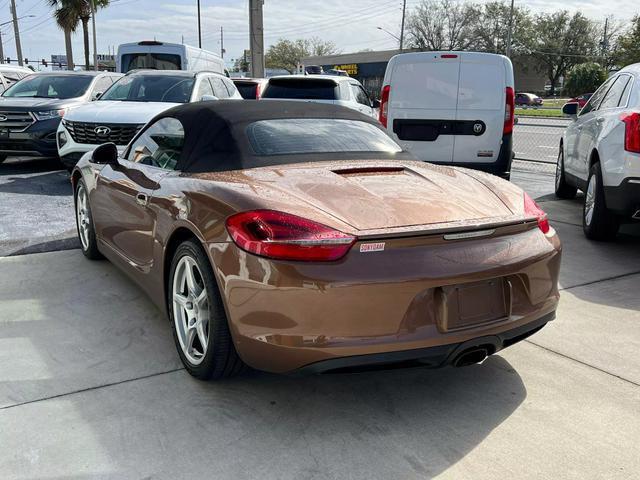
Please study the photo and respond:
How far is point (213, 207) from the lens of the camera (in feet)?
9.93

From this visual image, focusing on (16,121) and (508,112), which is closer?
(508,112)

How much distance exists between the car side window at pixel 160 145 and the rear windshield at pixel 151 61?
41.6 ft

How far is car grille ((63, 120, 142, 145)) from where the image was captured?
8.66 m

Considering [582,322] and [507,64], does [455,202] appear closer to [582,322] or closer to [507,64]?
[582,322]

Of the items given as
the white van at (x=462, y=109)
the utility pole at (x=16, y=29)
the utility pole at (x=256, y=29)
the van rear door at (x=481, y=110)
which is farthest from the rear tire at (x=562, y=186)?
the utility pole at (x=16, y=29)

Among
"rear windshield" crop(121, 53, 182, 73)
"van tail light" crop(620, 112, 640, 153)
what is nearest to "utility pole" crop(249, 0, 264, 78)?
"rear windshield" crop(121, 53, 182, 73)

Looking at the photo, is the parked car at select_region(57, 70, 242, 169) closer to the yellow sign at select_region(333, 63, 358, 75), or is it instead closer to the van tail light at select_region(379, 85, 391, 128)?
the van tail light at select_region(379, 85, 391, 128)

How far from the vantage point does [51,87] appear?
1193cm

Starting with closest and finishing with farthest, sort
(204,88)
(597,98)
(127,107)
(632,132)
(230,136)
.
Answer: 1. (230,136)
2. (632,132)
3. (597,98)
4. (127,107)
5. (204,88)

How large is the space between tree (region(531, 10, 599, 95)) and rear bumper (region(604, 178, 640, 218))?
83421 mm

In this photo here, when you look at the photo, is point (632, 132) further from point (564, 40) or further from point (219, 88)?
point (564, 40)

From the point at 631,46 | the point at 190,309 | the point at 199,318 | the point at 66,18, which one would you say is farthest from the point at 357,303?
the point at 631,46

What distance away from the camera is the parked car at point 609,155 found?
215 inches

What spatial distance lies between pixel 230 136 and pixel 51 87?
32.1ft
